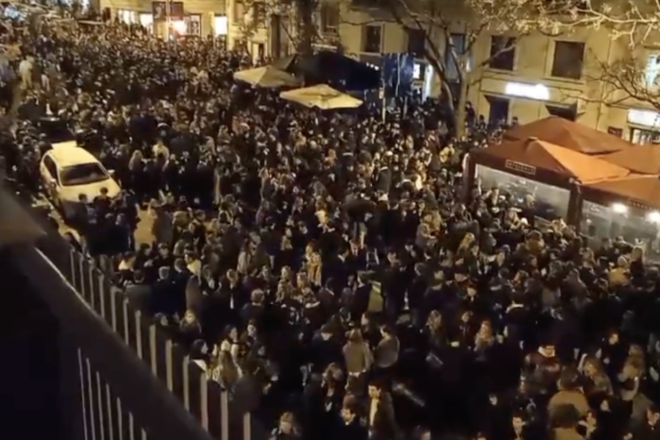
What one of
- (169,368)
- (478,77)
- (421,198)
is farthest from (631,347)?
(478,77)

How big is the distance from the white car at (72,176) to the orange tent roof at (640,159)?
918 centimetres

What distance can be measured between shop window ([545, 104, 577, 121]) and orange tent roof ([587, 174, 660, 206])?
1209 centimetres

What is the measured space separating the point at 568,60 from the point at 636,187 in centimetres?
Result: 1371

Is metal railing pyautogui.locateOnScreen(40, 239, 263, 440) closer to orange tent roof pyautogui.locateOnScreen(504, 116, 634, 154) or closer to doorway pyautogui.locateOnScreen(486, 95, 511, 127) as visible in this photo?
orange tent roof pyautogui.locateOnScreen(504, 116, 634, 154)

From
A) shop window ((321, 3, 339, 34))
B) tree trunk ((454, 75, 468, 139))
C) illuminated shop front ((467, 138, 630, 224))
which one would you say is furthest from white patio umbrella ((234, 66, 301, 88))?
shop window ((321, 3, 339, 34))

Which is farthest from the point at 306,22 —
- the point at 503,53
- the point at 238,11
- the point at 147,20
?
the point at 147,20

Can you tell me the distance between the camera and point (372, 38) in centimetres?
3284

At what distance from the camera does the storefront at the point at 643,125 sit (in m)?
22.2

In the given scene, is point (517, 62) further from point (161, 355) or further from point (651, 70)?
point (161, 355)

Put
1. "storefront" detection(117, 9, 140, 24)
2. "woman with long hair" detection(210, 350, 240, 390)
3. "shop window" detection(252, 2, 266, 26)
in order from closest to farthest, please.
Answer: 1. "woman with long hair" detection(210, 350, 240, 390)
2. "shop window" detection(252, 2, 266, 26)
3. "storefront" detection(117, 9, 140, 24)

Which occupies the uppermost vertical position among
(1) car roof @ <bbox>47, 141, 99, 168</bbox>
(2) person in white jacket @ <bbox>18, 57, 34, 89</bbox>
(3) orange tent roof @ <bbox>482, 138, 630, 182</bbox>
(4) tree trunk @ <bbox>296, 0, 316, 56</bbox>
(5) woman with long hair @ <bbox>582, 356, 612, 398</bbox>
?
(4) tree trunk @ <bbox>296, 0, 316, 56</bbox>

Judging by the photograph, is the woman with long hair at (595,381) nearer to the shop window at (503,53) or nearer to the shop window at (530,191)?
the shop window at (530,191)

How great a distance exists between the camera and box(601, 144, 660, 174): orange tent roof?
13.8 metres

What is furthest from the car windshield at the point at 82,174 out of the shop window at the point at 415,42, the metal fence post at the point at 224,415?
the shop window at the point at 415,42
